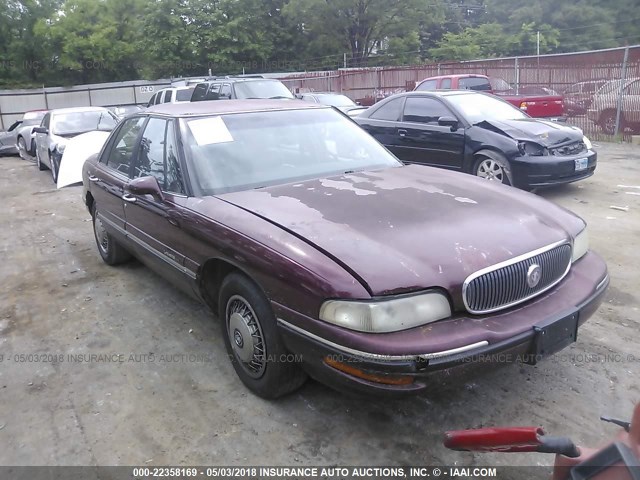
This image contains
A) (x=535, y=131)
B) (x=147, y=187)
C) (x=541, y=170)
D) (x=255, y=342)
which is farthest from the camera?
(x=535, y=131)

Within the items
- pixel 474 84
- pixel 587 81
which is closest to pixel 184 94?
pixel 474 84

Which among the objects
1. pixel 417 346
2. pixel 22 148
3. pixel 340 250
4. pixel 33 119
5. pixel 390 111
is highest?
pixel 390 111

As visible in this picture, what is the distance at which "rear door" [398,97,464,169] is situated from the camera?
7680 mm

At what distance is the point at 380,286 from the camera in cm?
242

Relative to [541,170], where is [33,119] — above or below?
above

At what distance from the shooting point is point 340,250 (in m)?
2.60

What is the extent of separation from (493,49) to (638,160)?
3560 cm

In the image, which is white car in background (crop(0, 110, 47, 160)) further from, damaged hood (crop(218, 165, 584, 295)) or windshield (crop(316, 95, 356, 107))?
damaged hood (crop(218, 165, 584, 295))

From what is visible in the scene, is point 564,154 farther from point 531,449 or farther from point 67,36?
point 67,36

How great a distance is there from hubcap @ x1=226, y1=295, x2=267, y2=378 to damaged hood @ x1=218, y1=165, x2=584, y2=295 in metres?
0.54

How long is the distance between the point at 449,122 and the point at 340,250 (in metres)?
5.50

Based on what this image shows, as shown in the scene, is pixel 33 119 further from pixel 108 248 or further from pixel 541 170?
pixel 541 170

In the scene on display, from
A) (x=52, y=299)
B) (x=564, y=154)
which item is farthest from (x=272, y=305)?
(x=564, y=154)

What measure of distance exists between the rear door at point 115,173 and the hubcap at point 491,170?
15.2 ft
